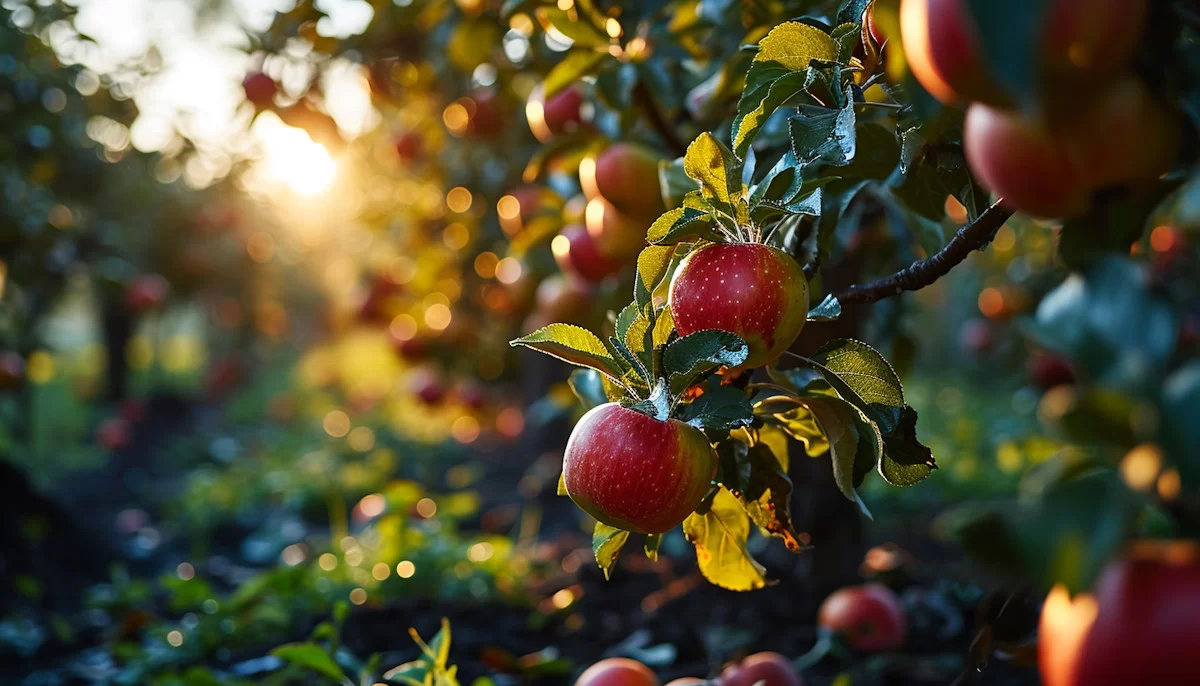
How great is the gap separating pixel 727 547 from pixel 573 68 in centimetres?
89

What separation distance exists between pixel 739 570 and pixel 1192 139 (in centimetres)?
76

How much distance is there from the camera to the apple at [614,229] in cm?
167

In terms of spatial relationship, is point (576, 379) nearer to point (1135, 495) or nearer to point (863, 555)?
point (1135, 495)

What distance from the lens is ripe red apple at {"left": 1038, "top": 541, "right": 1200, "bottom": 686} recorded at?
1.65 feet

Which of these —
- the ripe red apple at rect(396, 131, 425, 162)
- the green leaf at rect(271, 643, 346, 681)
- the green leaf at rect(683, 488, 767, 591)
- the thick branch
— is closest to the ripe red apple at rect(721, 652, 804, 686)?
the green leaf at rect(683, 488, 767, 591)

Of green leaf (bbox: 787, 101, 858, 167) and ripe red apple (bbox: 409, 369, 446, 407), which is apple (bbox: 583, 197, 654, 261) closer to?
green leaf (bbox: 787, 101, 858, 167)

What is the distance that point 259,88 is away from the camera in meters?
2.81

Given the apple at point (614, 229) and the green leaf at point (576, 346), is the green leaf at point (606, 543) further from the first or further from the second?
the apple at point (614, 229)

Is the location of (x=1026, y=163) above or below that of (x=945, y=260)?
above

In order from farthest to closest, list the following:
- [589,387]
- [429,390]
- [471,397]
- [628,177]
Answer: [471,397] → [429,390] → [628,177] → [589,387]

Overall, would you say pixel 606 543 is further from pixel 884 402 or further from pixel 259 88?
pixel 259 88

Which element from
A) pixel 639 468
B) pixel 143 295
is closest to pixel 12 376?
pixel 143 295

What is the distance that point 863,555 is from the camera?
2379 millimetres

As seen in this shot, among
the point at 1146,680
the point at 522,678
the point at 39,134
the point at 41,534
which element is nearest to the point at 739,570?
the point at 1146,680
